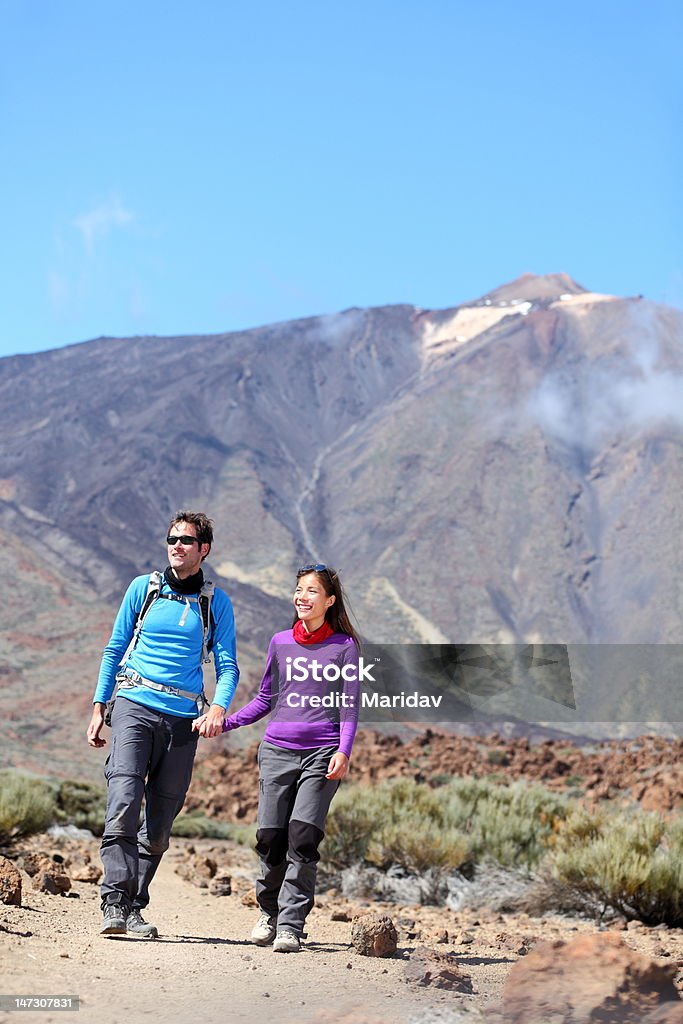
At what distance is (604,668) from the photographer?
58.8 m

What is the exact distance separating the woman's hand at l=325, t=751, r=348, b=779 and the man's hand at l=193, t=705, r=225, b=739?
1.56ft

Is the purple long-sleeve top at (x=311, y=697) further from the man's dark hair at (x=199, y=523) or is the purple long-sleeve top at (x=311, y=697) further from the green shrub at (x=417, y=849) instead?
the green shrub at (x=417, y=849)

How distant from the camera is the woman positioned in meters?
5.13

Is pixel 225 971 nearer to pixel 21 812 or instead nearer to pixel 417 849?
pixel 417 849

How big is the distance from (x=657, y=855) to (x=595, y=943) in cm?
425

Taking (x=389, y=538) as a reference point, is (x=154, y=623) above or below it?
below

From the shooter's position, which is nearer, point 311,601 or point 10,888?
point 311,601

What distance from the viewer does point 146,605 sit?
17.5 ft

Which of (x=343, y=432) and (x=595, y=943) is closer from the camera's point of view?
(x=595, y=943)

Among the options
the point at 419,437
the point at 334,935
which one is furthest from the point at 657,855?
the point at 419,437

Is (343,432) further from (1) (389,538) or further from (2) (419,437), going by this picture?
(1) (389,538)

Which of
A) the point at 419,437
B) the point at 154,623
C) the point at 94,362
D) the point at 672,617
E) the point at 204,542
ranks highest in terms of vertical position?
the point at 94,362

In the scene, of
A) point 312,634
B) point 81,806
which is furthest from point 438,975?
point 81,806

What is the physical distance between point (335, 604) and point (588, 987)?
7.43 feet
